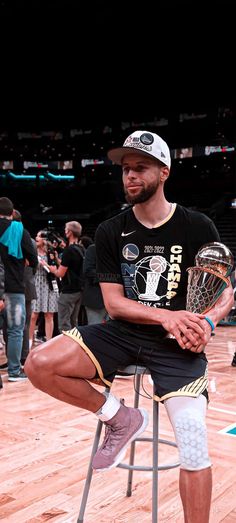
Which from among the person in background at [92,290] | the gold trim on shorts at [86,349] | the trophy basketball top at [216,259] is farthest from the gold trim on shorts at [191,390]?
the person in background at [92,290]

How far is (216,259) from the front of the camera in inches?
70.5

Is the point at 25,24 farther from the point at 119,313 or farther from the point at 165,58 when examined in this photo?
the point at 119,313

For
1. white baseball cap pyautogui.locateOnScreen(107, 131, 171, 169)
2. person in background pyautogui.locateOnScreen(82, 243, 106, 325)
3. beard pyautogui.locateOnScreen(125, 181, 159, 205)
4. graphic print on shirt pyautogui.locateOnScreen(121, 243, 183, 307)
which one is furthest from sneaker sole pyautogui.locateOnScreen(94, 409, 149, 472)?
person in background pyautogui.locateOnScreen(82, 243, 106, 325)

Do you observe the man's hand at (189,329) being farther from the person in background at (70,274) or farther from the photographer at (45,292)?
the photographer at (45,292)

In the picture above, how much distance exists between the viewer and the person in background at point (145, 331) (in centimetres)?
169

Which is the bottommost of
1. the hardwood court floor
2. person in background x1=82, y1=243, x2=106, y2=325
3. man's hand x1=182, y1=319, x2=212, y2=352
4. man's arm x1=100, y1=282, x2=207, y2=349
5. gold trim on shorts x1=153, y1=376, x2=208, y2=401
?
the hardwood court floor

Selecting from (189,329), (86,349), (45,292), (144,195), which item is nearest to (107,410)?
(86,349)

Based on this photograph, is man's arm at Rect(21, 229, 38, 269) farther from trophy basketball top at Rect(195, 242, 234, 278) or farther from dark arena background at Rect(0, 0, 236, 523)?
trophy basketball top at Rect(195, 242, 234, 278)

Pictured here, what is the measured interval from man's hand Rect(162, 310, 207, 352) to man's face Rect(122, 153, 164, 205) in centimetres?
52

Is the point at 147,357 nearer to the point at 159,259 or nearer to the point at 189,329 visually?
the point at 189,329

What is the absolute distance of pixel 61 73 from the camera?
803 inches

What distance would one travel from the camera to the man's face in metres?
1.96

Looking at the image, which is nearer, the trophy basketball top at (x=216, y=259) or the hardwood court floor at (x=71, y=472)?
the trophy basketball top at (x=216, y=259)

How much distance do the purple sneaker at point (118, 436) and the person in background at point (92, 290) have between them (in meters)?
3.41
